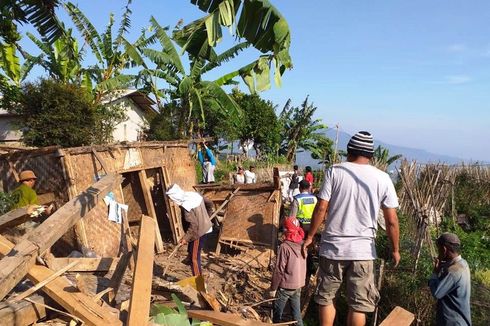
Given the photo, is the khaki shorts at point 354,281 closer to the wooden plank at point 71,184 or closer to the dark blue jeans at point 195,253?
the dark blue jeans at point 195,253

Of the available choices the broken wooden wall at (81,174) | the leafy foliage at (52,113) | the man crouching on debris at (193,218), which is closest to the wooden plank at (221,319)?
the man crouching on debris at (193,218)

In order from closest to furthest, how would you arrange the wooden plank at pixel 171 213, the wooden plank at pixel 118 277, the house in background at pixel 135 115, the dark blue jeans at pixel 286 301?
1. the wooden plank at pixel 118 277
2. the dark blue jeans at pixel 286 301
3. the wooden plank at pixel 171 213
4. the house in background at pixel 135 115

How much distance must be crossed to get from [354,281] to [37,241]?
2410 millimetres

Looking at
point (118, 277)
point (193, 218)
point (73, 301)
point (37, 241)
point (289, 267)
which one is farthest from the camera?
point (193, 218)

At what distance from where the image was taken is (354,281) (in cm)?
358

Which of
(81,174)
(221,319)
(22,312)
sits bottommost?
(221,319)

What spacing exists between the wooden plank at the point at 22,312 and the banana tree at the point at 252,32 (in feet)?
8.81

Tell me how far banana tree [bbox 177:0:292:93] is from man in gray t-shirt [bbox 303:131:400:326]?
1437 mm

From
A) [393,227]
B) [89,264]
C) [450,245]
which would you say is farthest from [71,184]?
[450,245]

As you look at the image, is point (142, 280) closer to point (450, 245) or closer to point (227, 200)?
point (450, 245)

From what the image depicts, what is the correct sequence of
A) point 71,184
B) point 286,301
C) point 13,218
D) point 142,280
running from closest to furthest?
point 142,280, point 13,218, point 286,301, point 71,184

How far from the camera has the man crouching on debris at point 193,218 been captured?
644 centimetres

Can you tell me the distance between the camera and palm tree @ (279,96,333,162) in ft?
85.9

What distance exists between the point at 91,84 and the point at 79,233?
8.25 m
